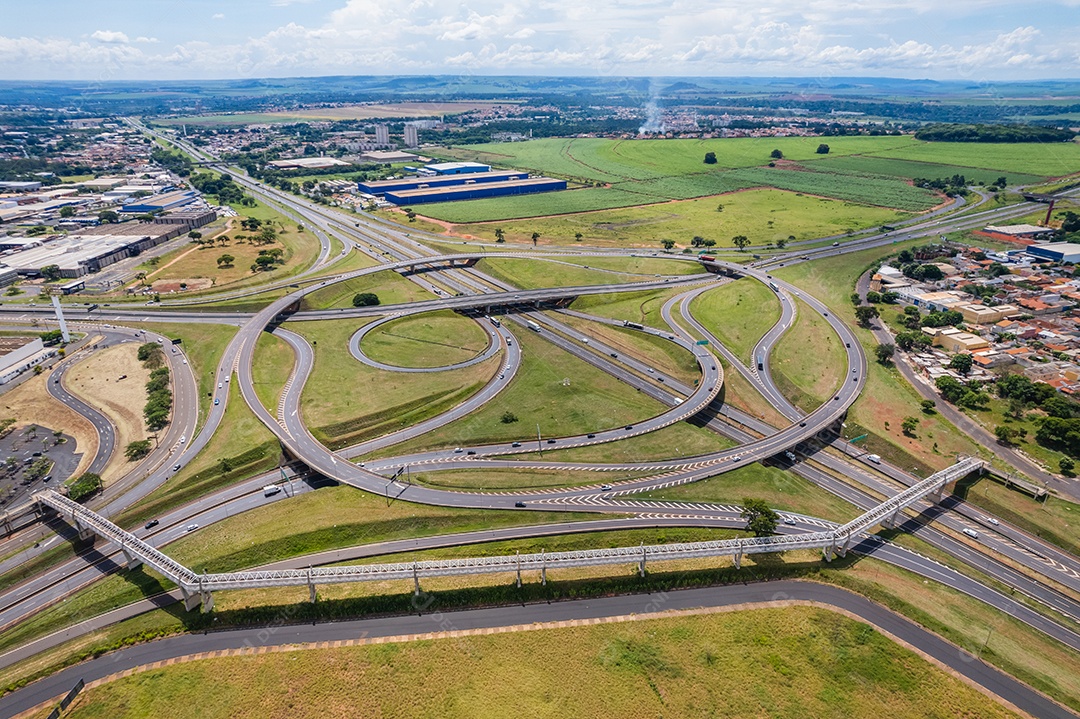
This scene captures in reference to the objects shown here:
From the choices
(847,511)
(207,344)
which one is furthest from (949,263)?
(207,344)

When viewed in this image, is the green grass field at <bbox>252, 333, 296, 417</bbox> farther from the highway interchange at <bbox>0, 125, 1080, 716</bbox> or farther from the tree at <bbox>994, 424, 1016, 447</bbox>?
the tree at <bbox>994, 424, 1016, 447</bbox>

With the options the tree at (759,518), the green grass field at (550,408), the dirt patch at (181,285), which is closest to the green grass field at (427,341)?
the green grass field at (550,408)

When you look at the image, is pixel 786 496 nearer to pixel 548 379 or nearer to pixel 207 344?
pixel 548 379

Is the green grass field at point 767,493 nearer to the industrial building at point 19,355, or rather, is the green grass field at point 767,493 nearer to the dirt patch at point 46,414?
the dirt patch at point 46,414

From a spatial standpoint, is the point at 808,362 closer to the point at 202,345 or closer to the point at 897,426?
the point at 897,426

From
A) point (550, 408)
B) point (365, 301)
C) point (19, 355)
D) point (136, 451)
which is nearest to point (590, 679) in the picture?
point (550, 408)

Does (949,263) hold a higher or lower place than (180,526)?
higher

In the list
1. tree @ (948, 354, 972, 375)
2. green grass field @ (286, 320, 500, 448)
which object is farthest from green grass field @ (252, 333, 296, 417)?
tree @ (948, 354, 972, 375)

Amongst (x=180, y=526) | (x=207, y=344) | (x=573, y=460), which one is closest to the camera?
(x=180, y=526)
